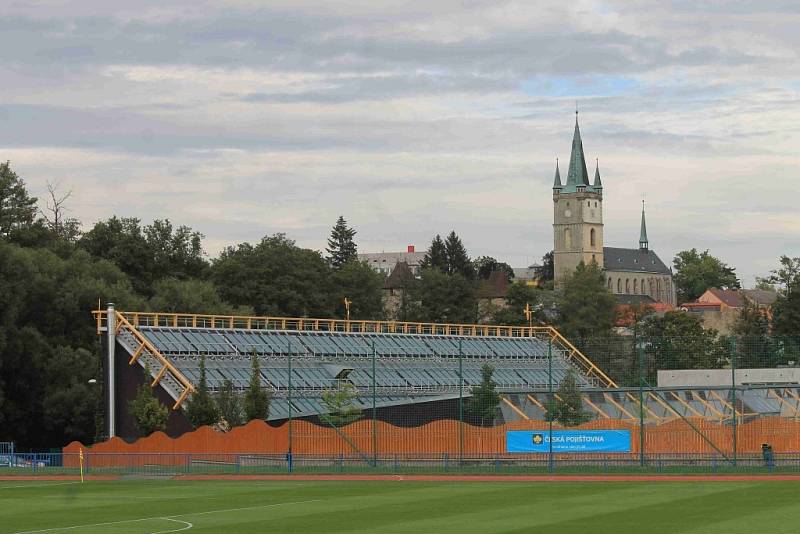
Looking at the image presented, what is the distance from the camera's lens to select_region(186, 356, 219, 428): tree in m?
69.9

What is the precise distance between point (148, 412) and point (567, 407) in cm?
2183

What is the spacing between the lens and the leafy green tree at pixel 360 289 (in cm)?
16038

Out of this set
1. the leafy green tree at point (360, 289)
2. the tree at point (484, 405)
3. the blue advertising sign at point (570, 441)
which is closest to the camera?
the blue advertising sign at point (570, 441)

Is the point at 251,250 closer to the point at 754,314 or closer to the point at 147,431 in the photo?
the point at 754,314

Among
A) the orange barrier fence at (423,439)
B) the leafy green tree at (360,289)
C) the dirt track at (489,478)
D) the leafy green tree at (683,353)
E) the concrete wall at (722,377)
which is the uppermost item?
the leafy green tree at (360,289)

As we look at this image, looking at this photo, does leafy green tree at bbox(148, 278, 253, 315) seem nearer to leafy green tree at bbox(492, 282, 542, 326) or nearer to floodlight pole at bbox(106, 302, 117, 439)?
floodlight pole at bbox(106, 302, 117, 439)

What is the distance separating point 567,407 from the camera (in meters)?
61.8

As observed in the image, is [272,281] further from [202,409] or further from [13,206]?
[202,409]

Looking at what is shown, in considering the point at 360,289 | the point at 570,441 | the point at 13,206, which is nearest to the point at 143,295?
the point at 13,206

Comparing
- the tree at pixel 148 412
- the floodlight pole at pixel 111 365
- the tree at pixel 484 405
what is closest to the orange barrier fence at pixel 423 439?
the tree at pixel 148 412

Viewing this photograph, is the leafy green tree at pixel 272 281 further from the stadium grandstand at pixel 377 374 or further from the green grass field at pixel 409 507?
the green grass field at pixel 409 507

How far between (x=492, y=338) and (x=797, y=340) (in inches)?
1517

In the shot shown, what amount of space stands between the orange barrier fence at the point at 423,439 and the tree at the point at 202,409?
7.14ft

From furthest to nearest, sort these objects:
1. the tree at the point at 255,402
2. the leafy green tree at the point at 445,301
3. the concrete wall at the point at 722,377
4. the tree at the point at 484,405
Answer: the leafy green tree at the point at 445,301 → the concrete wall at the point at 722,377 → the tree at the point at 255,402 → the tree at the point at 484,405
